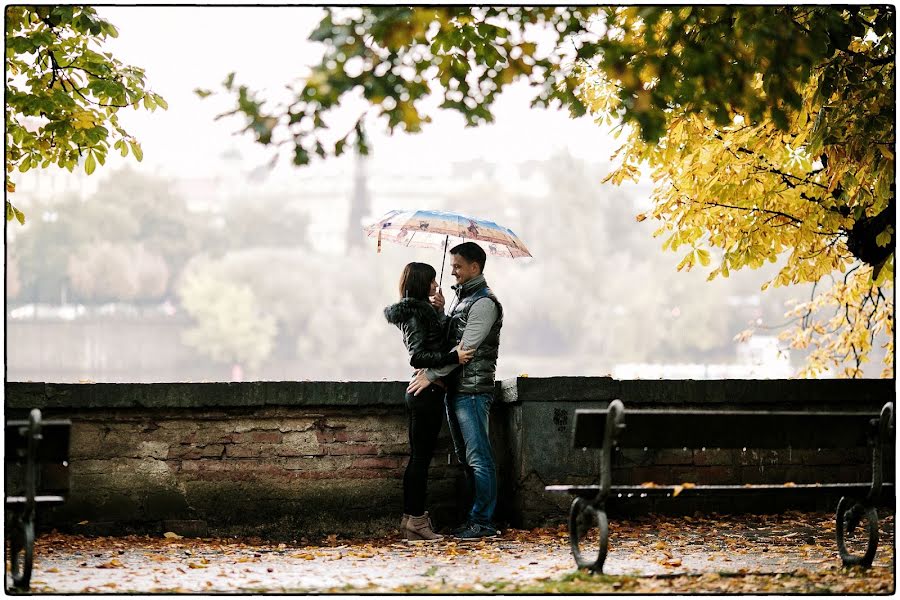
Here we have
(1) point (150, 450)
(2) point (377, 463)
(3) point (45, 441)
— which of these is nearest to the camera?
(3) point (45, 441)

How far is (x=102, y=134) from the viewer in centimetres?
721

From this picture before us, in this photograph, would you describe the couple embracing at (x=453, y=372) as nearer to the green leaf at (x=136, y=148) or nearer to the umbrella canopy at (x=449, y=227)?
the umbrella canopy at (x=449, y=227)

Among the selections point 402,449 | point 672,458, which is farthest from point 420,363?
point 672,458

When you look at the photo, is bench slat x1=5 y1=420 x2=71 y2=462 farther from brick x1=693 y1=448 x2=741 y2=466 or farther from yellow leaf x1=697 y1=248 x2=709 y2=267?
yellow leaf x1=697 y1=248 x2=709 y2=267

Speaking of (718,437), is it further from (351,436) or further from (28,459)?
(28,459)

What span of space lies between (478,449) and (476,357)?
1.74 feet

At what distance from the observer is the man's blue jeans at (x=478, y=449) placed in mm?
5719

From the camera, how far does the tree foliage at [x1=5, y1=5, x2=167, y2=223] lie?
273 inches

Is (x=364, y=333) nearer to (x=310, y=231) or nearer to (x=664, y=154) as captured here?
(x=310, y=231)

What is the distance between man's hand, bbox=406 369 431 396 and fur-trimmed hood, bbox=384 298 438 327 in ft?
1.03

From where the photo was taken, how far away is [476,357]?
18.7 ft

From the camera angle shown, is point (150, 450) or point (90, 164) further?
point (90, 164)

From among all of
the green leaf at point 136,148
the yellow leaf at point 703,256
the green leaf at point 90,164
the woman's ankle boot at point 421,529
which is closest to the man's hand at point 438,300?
the woman's ankle boot at point 421,529

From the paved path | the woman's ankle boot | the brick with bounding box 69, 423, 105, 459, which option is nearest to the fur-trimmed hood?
the woman's ankle boot
